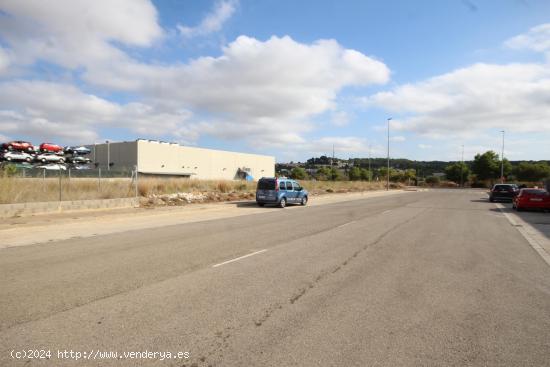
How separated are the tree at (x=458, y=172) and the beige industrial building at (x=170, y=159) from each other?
54754 mm

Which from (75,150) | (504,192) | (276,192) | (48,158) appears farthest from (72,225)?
(75,150)

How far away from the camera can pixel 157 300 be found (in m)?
6.00

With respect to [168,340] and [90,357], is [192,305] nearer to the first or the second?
[168,340]

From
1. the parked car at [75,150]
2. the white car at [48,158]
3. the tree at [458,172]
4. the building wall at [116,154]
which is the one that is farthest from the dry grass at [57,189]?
the tree at [458,172]

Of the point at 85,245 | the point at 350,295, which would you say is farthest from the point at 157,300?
the point at 85,245

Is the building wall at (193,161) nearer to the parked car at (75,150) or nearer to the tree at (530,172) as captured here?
the parked car at (75,150)

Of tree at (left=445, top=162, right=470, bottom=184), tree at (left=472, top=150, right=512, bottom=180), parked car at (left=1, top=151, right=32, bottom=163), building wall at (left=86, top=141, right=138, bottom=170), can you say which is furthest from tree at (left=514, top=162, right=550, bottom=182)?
parked car at (left=1, top=151, right=32, bottom=163)

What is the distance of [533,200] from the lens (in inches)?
1010

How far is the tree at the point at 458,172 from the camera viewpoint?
108100 mm

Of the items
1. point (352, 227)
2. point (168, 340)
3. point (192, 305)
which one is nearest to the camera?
point (168, 340)

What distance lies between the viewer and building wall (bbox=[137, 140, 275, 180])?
74.4 m

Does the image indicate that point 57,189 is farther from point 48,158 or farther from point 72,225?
point 48,158

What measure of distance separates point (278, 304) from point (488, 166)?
10618cm

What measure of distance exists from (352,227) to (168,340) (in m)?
11.8
